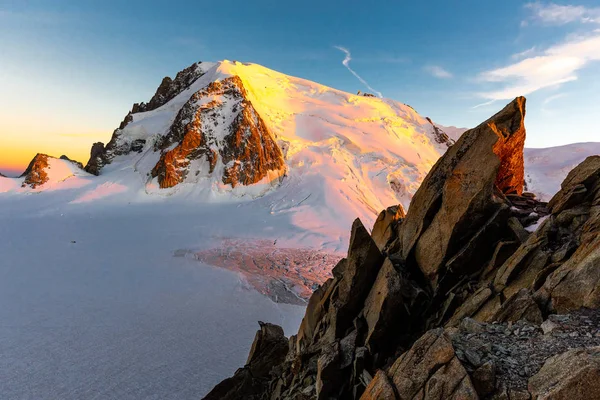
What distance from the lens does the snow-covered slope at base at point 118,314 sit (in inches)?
690

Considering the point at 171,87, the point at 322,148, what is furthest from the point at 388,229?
the point at 171,87

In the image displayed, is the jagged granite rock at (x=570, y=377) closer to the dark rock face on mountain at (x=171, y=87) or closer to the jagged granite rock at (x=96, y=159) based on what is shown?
the jagged granite rock at (x=96, y=159)

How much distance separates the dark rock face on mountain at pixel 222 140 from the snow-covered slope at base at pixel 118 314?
61.0 feet

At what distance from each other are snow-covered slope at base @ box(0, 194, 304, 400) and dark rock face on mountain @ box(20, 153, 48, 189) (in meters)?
20.9

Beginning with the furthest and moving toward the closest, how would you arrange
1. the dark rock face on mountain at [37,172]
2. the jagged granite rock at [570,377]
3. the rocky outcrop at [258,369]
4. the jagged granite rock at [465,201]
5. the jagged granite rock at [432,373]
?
the dark rock face on mountain at [37,172] → the rocky outcrop at [258,369] → the jagged granite rock at [465,201] → the jagged granite rock at [432,373] → the jagged granite rock at [570,377]

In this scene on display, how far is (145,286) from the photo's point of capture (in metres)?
29.3

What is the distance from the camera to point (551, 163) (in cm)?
6750

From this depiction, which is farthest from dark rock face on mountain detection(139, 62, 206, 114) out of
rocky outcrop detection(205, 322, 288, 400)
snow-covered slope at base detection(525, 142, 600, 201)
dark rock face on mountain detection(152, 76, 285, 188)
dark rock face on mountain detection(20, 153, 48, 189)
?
rocky outcrop detection(205, 322, 288, 400)

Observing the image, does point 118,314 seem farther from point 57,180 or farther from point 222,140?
point 57,180

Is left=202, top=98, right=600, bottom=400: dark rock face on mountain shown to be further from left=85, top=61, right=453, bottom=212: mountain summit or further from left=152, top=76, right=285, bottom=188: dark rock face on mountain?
left=152, top=76, right=285, bottom=188: dark rock face on mountain

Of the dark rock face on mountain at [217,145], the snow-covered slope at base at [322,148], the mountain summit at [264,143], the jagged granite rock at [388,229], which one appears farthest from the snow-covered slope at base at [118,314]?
the mountain summit at [264,143]

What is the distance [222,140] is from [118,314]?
157 ft

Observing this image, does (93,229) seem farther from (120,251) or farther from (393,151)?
(393,151)

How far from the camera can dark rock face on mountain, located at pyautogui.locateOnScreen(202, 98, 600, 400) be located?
6281mm
